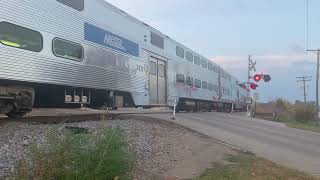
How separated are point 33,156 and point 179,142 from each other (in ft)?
19.2

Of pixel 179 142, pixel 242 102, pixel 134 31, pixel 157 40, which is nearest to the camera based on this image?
pixel 179 142

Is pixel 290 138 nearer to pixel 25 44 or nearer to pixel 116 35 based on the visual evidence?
pixel 116 35

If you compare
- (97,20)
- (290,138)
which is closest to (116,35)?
(97,20)

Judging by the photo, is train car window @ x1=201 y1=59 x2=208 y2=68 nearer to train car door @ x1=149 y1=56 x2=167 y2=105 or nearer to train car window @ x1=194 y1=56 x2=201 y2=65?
train car window @ x1=194 y1=56 x2=201 y2=65

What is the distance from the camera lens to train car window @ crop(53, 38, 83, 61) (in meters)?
13.6

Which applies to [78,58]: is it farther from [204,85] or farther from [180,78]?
[204,85]

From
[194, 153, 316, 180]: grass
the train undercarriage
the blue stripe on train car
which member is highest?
the blue stripe on train car

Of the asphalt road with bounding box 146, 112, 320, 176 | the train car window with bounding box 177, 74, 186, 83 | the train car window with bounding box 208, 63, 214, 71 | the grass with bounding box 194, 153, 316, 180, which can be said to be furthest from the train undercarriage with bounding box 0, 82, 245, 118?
the train car window with bounding box 208, 63, 214, 71

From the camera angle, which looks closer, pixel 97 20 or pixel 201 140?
pixel 201 140

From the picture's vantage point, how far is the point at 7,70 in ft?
38.7

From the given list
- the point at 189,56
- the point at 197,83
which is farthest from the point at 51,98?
the point at 197,83

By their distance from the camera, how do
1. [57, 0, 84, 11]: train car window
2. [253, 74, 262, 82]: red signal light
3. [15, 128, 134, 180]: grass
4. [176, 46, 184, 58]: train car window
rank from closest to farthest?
[15, 128, 134, 180]: grass → [57, 0, 84, 11]: train car window → [176, 46, 184, 58]: train car window → [253, 74, 262, 82]: red signal light

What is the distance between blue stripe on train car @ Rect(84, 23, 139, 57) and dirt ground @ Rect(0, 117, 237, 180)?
2.90 metres

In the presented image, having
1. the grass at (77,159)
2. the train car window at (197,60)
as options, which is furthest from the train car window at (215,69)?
the grass at (77,159)
